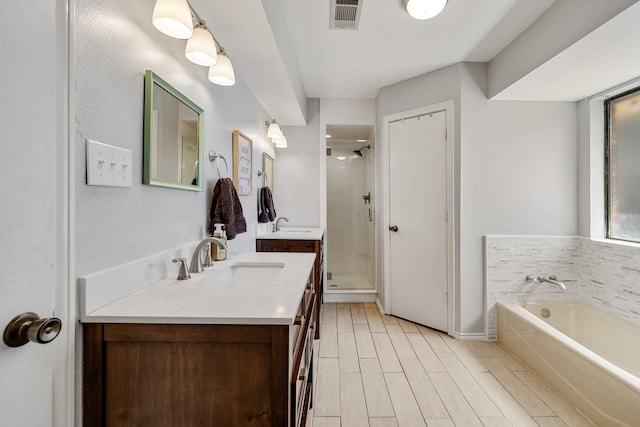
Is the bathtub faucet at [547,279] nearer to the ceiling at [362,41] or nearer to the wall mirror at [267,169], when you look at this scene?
the ceiling at [362,41]

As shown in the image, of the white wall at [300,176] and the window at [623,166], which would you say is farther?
the white wall at [300,176]

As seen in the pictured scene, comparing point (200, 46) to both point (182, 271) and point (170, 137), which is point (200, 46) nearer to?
point (170, 137)

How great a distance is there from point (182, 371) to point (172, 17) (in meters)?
1.03

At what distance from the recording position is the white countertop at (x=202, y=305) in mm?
780

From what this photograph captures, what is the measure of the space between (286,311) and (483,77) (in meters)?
2.63

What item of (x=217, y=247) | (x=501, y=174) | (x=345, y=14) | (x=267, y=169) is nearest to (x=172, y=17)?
(x=217, y=247)

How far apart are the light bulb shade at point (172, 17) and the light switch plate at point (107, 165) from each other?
0.41 metres

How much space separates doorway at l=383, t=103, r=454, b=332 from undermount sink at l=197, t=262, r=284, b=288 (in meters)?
1.69

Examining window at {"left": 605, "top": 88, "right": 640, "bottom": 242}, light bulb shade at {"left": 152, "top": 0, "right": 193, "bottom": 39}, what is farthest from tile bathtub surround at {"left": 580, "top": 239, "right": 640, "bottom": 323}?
light bulb shade at {"left": 152, "top": 0, "right": 193, "bottom": 39}

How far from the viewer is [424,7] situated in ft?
5.62

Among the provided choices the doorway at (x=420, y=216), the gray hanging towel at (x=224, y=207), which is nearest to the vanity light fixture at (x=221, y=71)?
the gray hanging towel at (x=224, y=207)

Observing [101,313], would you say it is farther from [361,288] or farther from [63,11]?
[361,288]

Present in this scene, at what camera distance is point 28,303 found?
59cm

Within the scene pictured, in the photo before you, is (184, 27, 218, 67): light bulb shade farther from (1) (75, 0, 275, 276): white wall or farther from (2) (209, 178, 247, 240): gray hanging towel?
(2) (209, 178, 247, 240): gray hanging towel
